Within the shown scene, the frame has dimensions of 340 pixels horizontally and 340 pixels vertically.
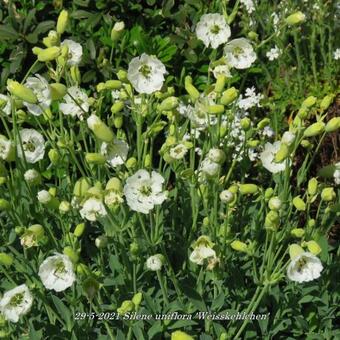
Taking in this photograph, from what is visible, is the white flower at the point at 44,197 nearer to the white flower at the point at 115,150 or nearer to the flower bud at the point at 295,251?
the white flower at the point at 115,150

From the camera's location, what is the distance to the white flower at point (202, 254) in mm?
1700

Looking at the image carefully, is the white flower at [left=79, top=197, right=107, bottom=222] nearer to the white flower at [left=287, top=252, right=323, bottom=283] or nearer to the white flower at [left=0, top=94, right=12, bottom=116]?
the white flower at [left=0, top=94, right=12, bottom=116]

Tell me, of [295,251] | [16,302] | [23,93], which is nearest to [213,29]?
[23,93]

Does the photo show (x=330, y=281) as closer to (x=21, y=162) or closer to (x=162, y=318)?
(x=162, y=318)

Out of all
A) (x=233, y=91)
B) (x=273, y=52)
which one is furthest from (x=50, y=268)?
(x=273, y=52)

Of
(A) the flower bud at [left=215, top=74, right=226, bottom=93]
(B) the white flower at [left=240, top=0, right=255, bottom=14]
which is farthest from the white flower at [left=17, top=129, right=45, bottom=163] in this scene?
(B) the white flower at [left=240, top=0, right=255, bottom=14]

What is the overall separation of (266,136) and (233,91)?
989 mm

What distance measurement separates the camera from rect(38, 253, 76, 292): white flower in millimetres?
1639

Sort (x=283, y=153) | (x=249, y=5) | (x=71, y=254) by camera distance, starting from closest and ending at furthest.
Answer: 1. (x=71, y=254)
2. (x=283, y=153)
3. (x=249, y=5)

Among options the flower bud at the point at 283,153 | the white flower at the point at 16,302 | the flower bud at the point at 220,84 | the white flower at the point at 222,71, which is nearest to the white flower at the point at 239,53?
the white flower at the point at 222,71

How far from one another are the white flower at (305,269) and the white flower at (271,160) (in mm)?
314

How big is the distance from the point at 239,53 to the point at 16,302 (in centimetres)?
95

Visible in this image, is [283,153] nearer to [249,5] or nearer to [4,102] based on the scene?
[4,102]

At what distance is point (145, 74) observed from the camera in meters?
1.88
